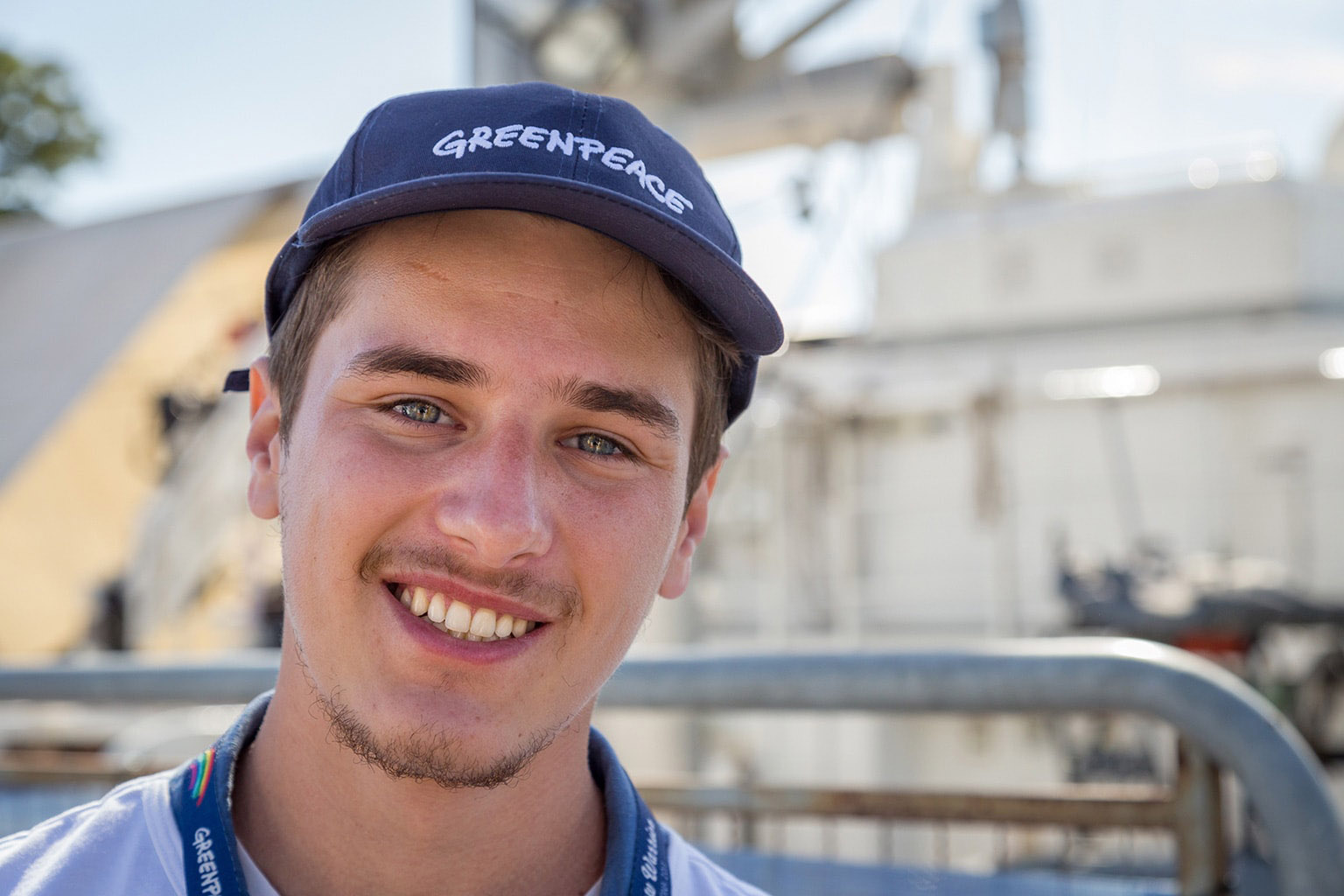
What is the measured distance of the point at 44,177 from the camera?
22328 mm

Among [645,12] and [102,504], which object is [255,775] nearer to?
[645,12]

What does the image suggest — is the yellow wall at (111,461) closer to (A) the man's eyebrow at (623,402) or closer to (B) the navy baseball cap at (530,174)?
(B) the navy baseball cap at (530,174)

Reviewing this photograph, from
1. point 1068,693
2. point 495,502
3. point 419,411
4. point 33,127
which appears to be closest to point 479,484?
point 495,502

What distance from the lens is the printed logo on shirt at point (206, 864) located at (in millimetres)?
1069

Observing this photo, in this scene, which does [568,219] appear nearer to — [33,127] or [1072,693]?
[1072,693]

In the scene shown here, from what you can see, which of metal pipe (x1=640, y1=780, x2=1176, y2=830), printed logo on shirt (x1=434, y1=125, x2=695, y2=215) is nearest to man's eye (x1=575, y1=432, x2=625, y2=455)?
printed logo on shirt (x1=434, y1=125, x2=695, y2=215)

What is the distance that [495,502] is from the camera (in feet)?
3.59

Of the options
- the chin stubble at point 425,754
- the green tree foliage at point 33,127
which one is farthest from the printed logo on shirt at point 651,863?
the green tree foliage at point 33,127

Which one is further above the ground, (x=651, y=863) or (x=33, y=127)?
(x=33, y=127)

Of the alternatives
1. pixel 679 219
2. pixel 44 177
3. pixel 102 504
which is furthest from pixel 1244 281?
pixel 44 177

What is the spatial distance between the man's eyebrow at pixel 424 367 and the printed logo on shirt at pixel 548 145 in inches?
8.3

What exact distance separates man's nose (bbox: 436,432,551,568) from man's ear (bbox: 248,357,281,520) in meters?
0.31

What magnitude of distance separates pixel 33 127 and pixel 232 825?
24996 mm

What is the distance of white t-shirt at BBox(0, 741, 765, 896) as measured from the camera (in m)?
1.05
